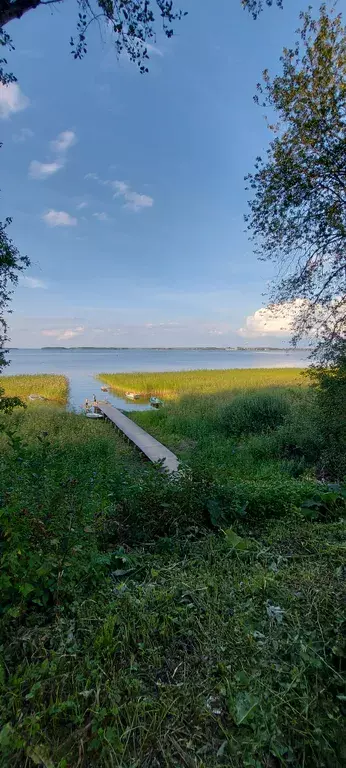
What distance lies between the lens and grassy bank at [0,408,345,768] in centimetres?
136

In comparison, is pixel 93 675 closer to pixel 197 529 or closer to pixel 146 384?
pixel 197 529

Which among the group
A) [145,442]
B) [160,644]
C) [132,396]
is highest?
[160,644]

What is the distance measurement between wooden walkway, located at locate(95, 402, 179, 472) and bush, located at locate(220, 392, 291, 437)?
2864 millimetres

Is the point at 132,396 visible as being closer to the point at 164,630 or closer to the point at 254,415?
the point at 254,415

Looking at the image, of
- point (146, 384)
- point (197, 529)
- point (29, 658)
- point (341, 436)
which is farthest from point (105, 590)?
point (146, 384)

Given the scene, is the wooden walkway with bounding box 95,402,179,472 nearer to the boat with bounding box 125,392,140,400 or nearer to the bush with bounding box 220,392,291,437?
the bush with bounding box 220,392,291,437

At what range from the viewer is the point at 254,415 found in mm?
11695

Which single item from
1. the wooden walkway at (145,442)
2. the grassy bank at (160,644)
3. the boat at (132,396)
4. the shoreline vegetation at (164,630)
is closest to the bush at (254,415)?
the wooden walkway at (145,442)

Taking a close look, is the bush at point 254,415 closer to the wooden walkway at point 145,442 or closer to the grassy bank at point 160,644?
the wooden walkway at point 145,442

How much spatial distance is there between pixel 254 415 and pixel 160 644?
33.7 ft

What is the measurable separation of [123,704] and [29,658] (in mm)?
607

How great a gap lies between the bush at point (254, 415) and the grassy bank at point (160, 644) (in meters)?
8.21

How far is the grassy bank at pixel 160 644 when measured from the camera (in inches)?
53.4

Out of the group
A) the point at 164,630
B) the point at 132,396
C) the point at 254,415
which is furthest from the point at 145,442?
the point at 132,396
